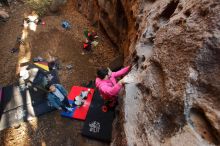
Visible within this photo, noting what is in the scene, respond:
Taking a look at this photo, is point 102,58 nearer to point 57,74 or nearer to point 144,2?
point 57,74

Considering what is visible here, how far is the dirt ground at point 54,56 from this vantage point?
5.70m

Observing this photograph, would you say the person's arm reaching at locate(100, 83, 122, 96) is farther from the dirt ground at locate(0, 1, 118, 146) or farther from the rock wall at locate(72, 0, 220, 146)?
the dirt ground at locate(0, 1, 118, 146)

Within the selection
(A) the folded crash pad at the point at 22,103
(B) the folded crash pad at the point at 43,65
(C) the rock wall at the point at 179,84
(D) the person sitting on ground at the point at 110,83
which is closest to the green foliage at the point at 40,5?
(B) the folded crash pad at the point at 43,65

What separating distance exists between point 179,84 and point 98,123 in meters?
3.38

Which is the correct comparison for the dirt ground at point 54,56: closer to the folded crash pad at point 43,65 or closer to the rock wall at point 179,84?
the folded crash pad at point 43,65

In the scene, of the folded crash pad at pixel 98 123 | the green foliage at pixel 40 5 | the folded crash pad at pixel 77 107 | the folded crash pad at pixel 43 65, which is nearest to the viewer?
the folded crash pad at pixel 98 123

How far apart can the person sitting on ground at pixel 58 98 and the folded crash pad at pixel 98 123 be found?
2.10ft

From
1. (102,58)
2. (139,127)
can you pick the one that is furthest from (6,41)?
(139,127)

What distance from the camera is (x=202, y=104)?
2416 millimetres

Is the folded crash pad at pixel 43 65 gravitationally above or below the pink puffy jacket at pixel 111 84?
above

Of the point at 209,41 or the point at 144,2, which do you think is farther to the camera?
the point at 144,2

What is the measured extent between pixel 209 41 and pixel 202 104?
2.22 ft

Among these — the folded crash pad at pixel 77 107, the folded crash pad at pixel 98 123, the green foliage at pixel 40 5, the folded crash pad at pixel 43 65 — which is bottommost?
the folded crash pad at pixel 98 123

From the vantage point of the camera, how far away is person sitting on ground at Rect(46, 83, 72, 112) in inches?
231
